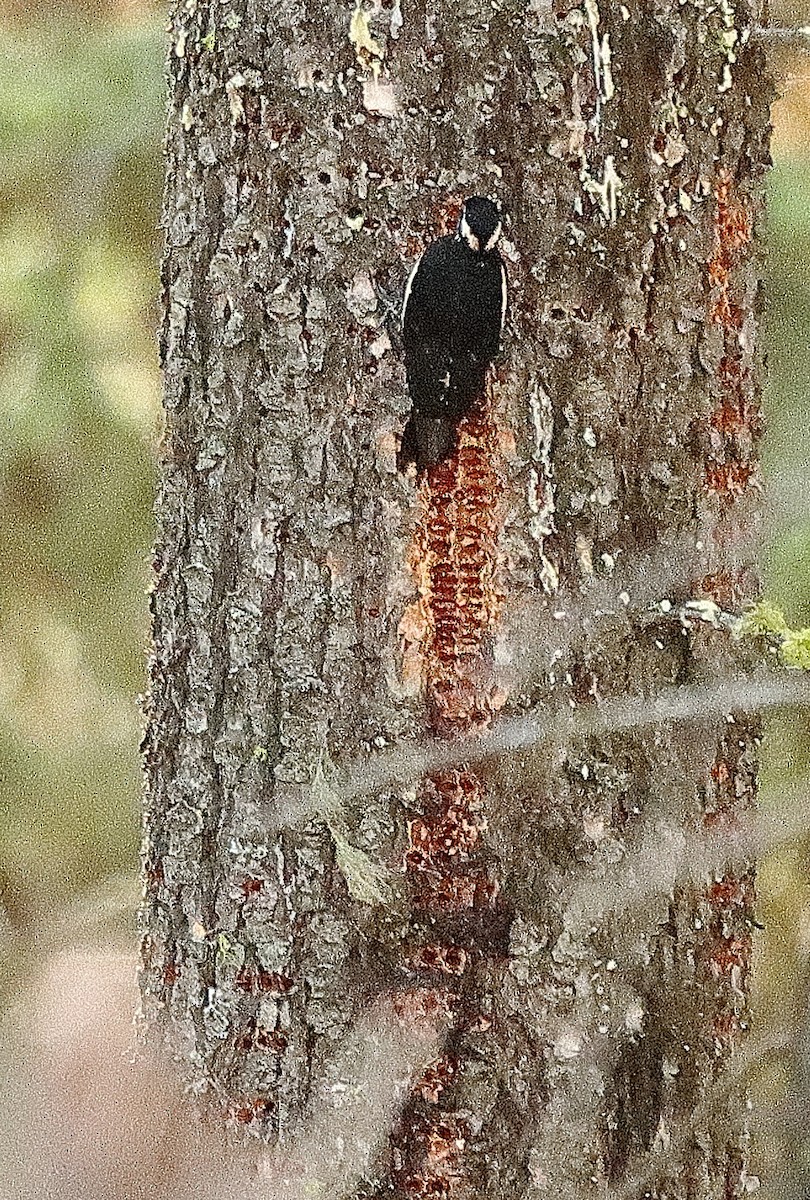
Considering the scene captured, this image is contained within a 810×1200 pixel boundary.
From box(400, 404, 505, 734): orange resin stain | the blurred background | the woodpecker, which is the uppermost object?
the blurred background

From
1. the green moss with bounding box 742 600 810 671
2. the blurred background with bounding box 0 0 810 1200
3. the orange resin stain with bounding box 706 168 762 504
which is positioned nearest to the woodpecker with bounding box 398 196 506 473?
the orange resin stain with bounding box 706 168 762 504

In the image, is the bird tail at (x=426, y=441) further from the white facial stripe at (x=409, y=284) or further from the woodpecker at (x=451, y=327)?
the white facial stripe at (x=409, y=284)

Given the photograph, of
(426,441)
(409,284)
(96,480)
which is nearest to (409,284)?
(409,284)

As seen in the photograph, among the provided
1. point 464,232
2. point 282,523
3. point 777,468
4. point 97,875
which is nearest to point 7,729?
point 97,875

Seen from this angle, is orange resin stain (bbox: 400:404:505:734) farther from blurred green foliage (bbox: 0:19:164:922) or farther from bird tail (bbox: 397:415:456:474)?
blurred green foliage (bbox: 0:19:164:922)

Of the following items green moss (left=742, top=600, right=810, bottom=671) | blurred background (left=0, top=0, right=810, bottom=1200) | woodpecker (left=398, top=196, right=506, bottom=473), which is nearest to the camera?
woodpecker (left=398, top=196, right=506, bottom=473)
